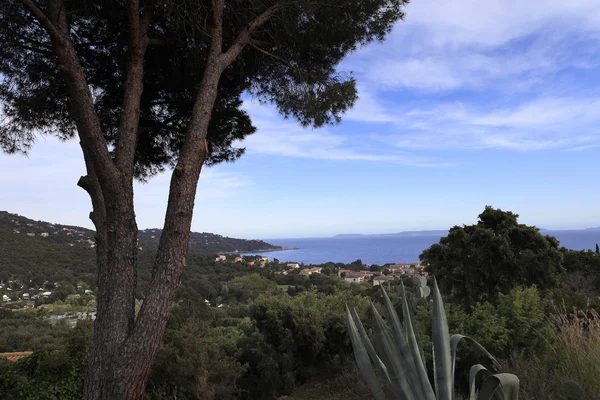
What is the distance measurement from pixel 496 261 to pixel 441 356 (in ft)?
28.7

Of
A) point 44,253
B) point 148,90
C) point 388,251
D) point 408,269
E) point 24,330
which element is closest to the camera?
point 148,90

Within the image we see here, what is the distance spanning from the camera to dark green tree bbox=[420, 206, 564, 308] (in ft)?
30.6

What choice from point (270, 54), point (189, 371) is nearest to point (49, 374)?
point (189, 371)

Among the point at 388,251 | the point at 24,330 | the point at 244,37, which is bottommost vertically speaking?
the point at 24,330

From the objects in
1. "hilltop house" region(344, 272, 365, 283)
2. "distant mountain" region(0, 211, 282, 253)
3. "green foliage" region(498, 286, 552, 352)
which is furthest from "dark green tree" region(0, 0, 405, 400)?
"distant mountain" region(0, 211, 282, 253)

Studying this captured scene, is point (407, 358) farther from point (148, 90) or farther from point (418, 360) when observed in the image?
point (148, 90)

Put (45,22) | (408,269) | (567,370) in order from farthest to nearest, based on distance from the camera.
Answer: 1. (408,269)
2. (45,22)
3. (567,370)

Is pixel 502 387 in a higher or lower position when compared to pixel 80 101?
lower

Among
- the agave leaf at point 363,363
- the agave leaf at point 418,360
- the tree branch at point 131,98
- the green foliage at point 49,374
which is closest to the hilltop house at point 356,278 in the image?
the green foliage at point 49,374

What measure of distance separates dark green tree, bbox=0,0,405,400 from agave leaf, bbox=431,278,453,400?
202 cm

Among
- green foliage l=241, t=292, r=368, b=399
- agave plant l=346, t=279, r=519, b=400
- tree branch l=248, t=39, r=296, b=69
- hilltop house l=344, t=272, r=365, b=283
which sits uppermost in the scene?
tree branch l=248, t=39, r=296, b=69

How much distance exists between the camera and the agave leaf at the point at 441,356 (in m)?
1.86

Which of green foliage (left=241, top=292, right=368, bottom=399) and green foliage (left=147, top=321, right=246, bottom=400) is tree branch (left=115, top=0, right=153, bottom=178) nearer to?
green foliage (left=147, top=321, right=246, bottom=400)

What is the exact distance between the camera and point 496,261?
31.2ft
